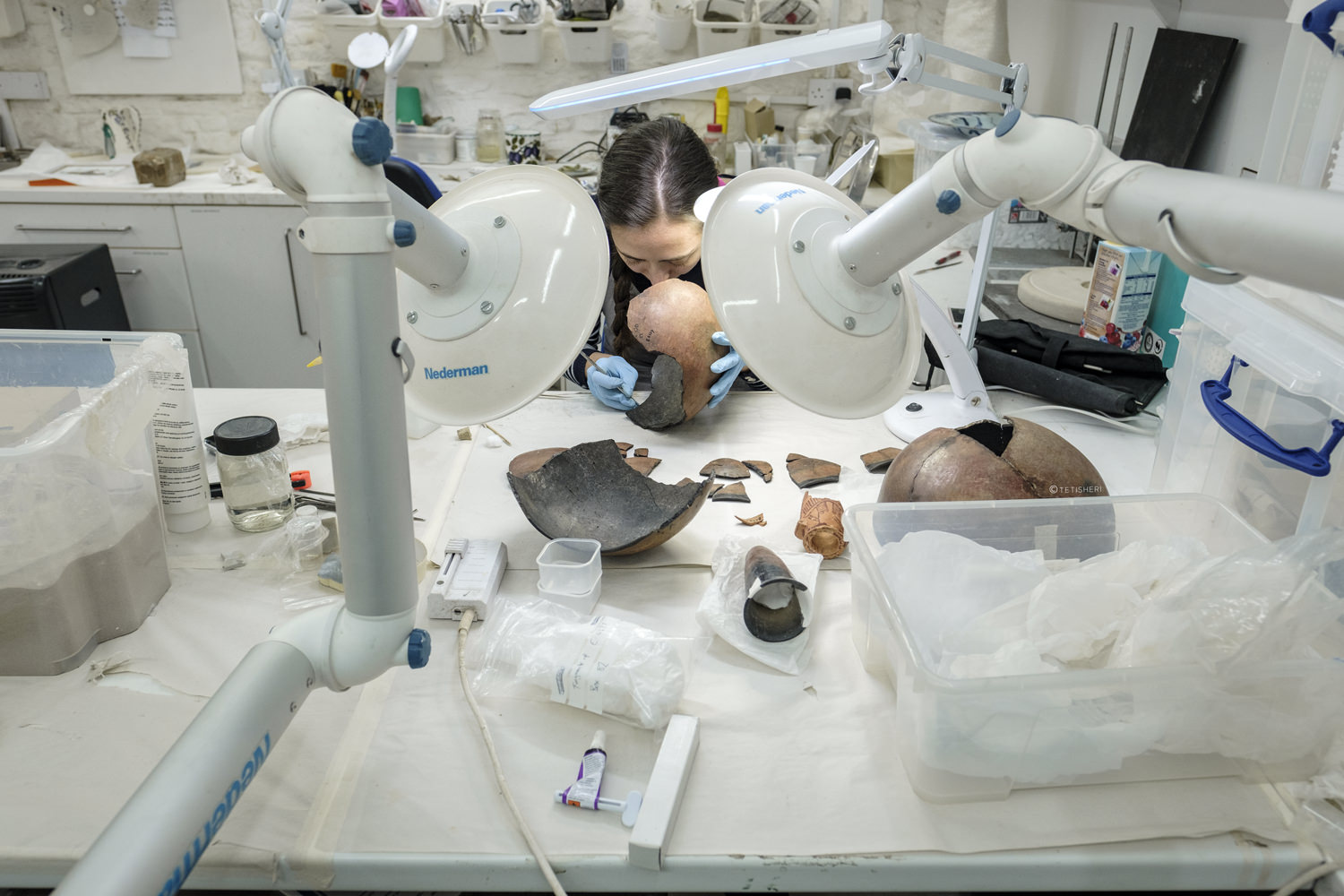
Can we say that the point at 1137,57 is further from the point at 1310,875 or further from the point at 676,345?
the point at 1310,875

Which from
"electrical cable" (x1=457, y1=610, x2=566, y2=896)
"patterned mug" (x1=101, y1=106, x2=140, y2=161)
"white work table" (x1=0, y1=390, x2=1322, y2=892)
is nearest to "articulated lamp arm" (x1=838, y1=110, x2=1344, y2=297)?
"white work table" (x1=0, y1=390, x2=1322, y2=892)

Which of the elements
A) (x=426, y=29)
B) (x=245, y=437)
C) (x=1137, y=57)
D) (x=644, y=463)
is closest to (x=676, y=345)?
(x=644, y=463)

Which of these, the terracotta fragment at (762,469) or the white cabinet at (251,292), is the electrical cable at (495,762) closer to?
the terracotta fragment at (762,469)

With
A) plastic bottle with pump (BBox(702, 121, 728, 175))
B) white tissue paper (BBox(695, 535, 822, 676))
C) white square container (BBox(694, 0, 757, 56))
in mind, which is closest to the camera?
white tissue paper (BBox(695, 535, 822, 676))

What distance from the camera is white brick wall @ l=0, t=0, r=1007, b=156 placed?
3.59 metres

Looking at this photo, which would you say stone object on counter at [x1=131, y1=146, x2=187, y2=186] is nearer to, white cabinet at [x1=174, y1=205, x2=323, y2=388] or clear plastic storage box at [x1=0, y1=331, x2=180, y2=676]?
white cabinet at [x1=174, y1=205, x2=323, y2=388]

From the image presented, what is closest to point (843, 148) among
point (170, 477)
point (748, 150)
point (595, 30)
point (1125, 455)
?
point (748, 150)

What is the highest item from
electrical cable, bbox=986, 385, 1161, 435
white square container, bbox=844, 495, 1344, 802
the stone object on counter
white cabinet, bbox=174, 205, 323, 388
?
the stone object on counter

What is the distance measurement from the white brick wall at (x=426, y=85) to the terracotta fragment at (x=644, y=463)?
8.04ft

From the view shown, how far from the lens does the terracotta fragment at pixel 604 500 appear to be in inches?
51.0

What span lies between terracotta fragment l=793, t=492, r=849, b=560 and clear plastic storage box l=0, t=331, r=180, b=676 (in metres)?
0.92

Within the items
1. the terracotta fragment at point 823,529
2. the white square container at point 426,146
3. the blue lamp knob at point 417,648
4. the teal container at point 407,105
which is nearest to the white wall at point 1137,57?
the terracotta fragment at point 823,529

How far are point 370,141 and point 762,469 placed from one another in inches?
39.8

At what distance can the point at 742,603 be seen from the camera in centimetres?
121
